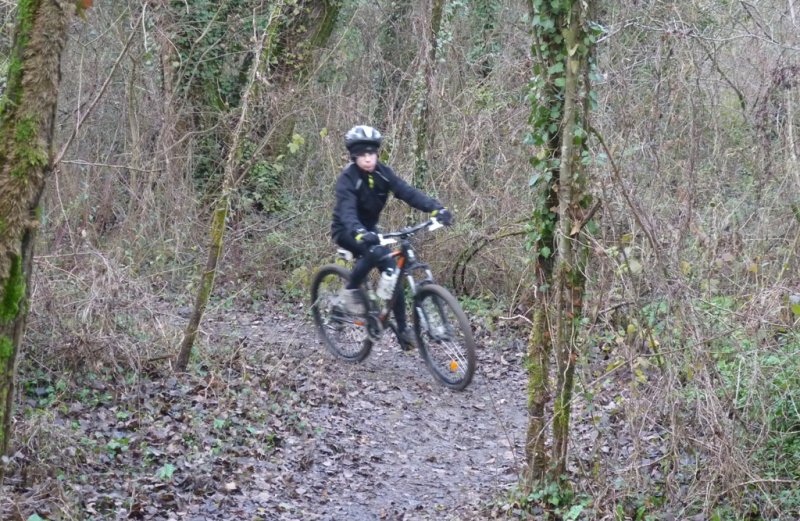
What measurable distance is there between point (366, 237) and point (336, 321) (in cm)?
168

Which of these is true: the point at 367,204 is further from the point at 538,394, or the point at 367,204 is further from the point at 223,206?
the point at 538,394

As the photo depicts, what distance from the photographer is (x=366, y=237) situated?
833cm

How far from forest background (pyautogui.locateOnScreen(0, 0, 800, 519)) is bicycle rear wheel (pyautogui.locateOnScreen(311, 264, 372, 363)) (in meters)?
1.68

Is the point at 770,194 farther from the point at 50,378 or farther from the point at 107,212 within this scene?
the point at 107,212

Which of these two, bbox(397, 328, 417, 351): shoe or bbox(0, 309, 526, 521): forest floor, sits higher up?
bbox(397, 328, 417, 351): shoe

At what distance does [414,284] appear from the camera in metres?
8.76

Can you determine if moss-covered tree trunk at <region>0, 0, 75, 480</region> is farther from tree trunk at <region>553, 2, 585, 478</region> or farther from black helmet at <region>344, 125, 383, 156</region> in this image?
black helmet at <region>344, 125, 383, 156</region>

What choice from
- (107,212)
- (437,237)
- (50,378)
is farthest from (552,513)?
(107,212)

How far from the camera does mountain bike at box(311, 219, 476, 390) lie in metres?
8.45

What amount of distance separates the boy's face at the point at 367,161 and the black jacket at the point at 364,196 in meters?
0.06

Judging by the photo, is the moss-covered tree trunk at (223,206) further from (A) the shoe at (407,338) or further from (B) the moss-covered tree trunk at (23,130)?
(B) the moss-covered tree trunk at (23,130)

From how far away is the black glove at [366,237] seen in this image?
8328 millimetres

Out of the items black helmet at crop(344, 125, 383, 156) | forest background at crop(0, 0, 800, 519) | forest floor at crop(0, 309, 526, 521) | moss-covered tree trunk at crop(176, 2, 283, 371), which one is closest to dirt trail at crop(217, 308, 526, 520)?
forest floor at crop(0, 309, 526, 521)

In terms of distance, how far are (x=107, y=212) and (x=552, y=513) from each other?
8.05 meters
